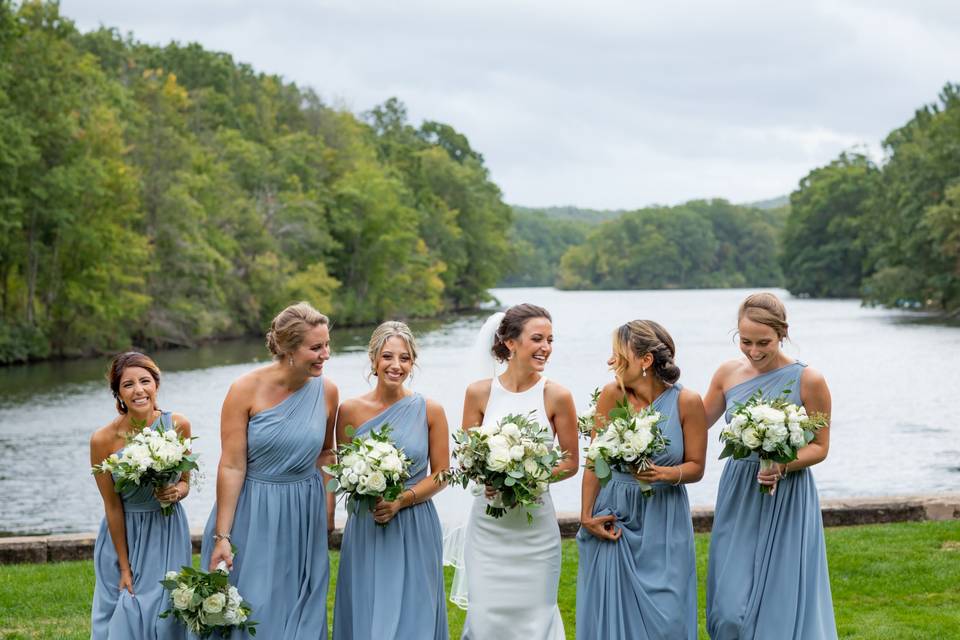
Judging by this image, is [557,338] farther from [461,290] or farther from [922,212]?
[461,290]

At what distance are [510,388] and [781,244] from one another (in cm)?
11953

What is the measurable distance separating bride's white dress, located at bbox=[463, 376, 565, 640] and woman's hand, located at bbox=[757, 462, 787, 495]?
1175mm

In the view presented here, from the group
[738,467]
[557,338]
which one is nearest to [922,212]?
[557,338]

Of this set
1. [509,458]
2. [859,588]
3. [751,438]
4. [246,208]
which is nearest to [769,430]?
[751,438]

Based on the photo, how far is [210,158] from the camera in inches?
2499

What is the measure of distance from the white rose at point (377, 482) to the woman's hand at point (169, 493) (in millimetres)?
1170

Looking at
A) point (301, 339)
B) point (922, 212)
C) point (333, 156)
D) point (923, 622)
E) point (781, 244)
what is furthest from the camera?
point (781, 244)

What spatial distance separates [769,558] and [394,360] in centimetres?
234

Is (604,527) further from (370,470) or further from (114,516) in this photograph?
(114,516)

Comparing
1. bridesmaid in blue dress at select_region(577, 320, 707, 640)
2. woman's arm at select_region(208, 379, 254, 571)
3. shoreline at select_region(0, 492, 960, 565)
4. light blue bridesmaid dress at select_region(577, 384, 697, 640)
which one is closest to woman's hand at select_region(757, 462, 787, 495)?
bridesmaid in blue dress at select_region(577, 320, 707, 640)

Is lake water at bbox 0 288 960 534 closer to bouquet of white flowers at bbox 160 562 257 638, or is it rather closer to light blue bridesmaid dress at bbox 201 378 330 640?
light blue bridesmaid dress at bbox 201 378 330 640

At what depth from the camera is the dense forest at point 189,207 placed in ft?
148

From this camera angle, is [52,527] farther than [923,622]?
Yes

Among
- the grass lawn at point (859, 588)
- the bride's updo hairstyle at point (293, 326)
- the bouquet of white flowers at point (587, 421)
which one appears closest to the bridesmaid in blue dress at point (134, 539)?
the bride's updo hairstyle at point (293, 326)
